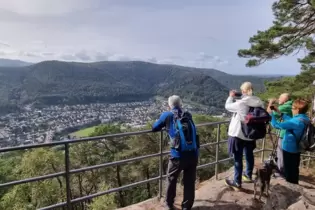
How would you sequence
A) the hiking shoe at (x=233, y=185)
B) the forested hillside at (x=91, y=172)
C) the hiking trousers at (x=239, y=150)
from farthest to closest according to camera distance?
the forested hillside at (x=91, y=172) < the hiking shoe at (x=233, y=185) < the hiking trousers at (x=239, y=150)

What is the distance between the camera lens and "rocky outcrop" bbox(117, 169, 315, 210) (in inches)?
140

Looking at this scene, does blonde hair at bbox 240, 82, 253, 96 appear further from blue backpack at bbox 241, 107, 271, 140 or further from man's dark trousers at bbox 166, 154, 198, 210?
man's dark trousers at bbox 166, 154, 198, 210

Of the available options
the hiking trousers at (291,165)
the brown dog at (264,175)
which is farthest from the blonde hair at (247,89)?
the brown dog at (264,175)

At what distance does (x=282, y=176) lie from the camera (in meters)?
4.93

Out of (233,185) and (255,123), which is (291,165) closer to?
(255,123)

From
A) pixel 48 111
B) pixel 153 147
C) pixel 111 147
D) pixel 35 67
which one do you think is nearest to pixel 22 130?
pixel 48 111

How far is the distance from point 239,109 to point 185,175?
125cm

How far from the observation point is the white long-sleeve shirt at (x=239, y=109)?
4.20m

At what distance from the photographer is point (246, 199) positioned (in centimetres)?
445

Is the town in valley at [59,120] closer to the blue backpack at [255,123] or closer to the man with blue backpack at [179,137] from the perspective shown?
the blue backpack at [255,123]

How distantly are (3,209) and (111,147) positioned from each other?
8.79 meters

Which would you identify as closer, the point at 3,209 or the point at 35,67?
the point at 3,209

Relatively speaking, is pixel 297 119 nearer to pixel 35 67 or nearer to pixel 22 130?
pixel 22 130

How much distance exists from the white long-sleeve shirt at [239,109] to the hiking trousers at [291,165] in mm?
620
